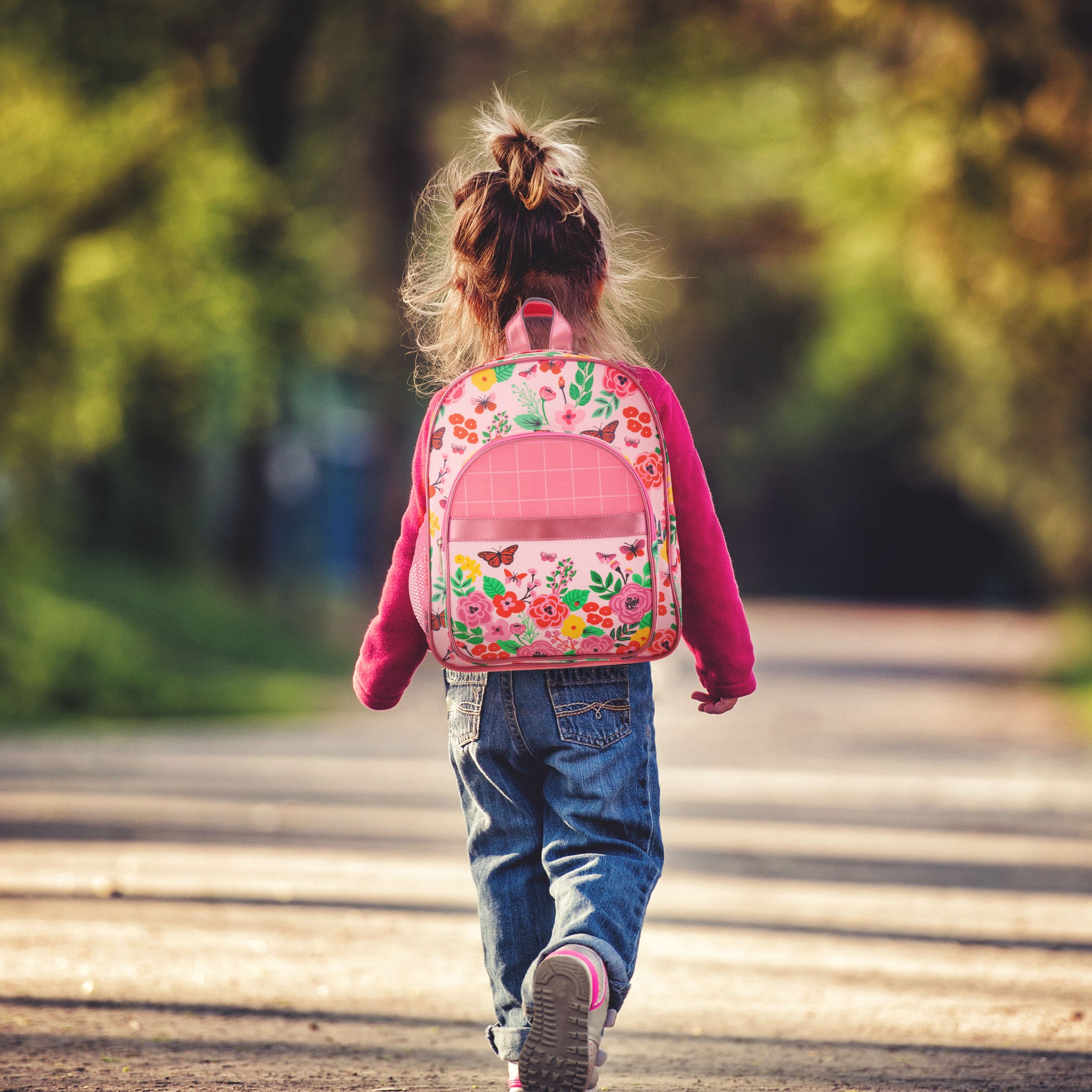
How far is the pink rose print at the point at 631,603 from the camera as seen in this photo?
2.99 m

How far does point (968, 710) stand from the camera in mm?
15820

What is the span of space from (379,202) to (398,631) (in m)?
16.9

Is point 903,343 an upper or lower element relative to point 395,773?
A: upper

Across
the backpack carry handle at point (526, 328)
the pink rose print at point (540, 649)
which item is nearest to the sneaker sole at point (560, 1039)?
the pink rose print at point (540, 649)

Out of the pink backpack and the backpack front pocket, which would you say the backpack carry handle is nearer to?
the pink backpack

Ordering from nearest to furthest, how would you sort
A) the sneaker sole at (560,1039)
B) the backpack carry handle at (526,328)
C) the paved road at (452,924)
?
the sneaker sole at (560,1039), the backpack carry handle at (526,328), the paved road at (452,924)

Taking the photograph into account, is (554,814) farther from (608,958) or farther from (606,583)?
(606,583)

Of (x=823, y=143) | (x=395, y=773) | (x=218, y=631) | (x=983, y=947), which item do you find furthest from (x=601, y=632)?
(x=218, y=631)

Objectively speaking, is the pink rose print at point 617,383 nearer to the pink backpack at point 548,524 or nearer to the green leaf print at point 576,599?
the pink backpack at point 548,524

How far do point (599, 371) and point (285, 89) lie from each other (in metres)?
15.4

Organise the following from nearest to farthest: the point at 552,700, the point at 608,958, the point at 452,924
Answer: the point at 608,958 → the point at 552,700 → the point at 452,924

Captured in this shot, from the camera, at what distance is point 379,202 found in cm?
1948

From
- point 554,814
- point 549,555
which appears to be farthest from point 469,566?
point 554,814

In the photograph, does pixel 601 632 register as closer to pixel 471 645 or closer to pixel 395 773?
pixel 471 645
